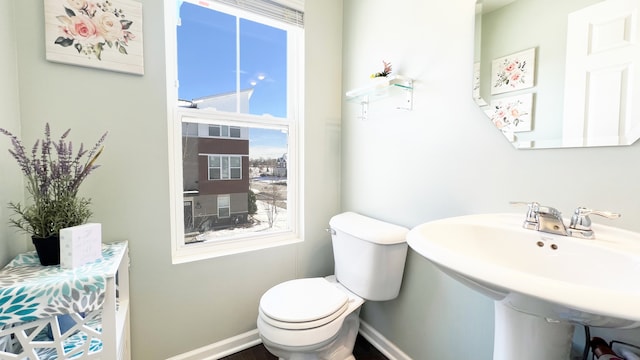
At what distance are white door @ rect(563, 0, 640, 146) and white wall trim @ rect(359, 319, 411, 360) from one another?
1.28m

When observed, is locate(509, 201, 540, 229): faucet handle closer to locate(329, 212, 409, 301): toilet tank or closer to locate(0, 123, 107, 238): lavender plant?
locate(329, 212, 409, 301): toilet tank

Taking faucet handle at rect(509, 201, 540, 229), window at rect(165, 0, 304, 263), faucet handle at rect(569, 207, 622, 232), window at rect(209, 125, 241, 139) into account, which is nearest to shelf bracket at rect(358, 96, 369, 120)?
window at rect(165, 0, 304, 263)

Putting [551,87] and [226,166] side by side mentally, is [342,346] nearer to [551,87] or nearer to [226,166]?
[226,166]

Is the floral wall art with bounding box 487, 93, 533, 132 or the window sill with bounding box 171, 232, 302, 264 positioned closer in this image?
the floral wall art with bounding box 487, 93, 533, 132

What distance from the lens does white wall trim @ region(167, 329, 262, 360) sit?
1.42 m

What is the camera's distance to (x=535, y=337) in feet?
2.32

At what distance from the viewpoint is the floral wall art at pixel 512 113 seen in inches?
37.2

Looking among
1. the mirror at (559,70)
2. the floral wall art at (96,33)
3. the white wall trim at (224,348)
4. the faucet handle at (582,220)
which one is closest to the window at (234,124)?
the floral wall art at (96,33)

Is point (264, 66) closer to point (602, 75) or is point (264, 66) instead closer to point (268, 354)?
point (602, 75)

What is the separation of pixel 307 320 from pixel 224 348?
28.2 inches

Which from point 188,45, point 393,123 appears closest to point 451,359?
point 393,123

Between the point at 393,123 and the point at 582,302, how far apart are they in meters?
1.14

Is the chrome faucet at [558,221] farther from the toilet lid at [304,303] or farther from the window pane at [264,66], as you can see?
the window pane at [264,66]

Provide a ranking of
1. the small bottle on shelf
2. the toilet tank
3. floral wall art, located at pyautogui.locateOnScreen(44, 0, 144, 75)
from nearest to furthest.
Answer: the small bottle on shelf < floral wall art, located at pyautogui.locateOnScreen(44, 0, 144, 75) < the toilet tank
